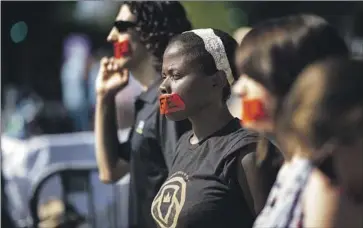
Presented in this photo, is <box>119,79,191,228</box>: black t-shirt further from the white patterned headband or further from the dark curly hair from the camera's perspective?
the white patterned headband

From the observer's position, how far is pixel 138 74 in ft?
13.7

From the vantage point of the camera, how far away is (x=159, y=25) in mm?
4051

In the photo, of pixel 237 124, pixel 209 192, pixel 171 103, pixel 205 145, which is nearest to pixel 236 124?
pixel 237 124

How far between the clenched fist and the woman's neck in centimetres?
120

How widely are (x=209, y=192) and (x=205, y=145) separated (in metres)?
0.24

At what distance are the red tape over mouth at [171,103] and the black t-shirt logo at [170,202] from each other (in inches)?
9.9

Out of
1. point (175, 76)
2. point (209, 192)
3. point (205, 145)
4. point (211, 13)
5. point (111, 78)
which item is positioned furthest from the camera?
point (211, 13)

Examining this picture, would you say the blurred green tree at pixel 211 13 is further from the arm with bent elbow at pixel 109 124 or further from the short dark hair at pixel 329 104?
the short dark hair at pixel 329 104

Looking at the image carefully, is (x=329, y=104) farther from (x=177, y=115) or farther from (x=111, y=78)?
(x=111, y=78)

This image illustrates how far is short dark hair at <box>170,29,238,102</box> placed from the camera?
10.1 ft

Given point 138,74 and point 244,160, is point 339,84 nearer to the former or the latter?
point 244,160

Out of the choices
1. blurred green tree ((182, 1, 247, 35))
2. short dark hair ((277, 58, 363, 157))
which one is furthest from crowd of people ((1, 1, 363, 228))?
blurred green tree ((182, 1, 247, 35))

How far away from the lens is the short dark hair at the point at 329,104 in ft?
6.43

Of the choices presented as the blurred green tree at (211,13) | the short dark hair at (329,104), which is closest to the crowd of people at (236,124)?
the short dark hair at (329,104)
